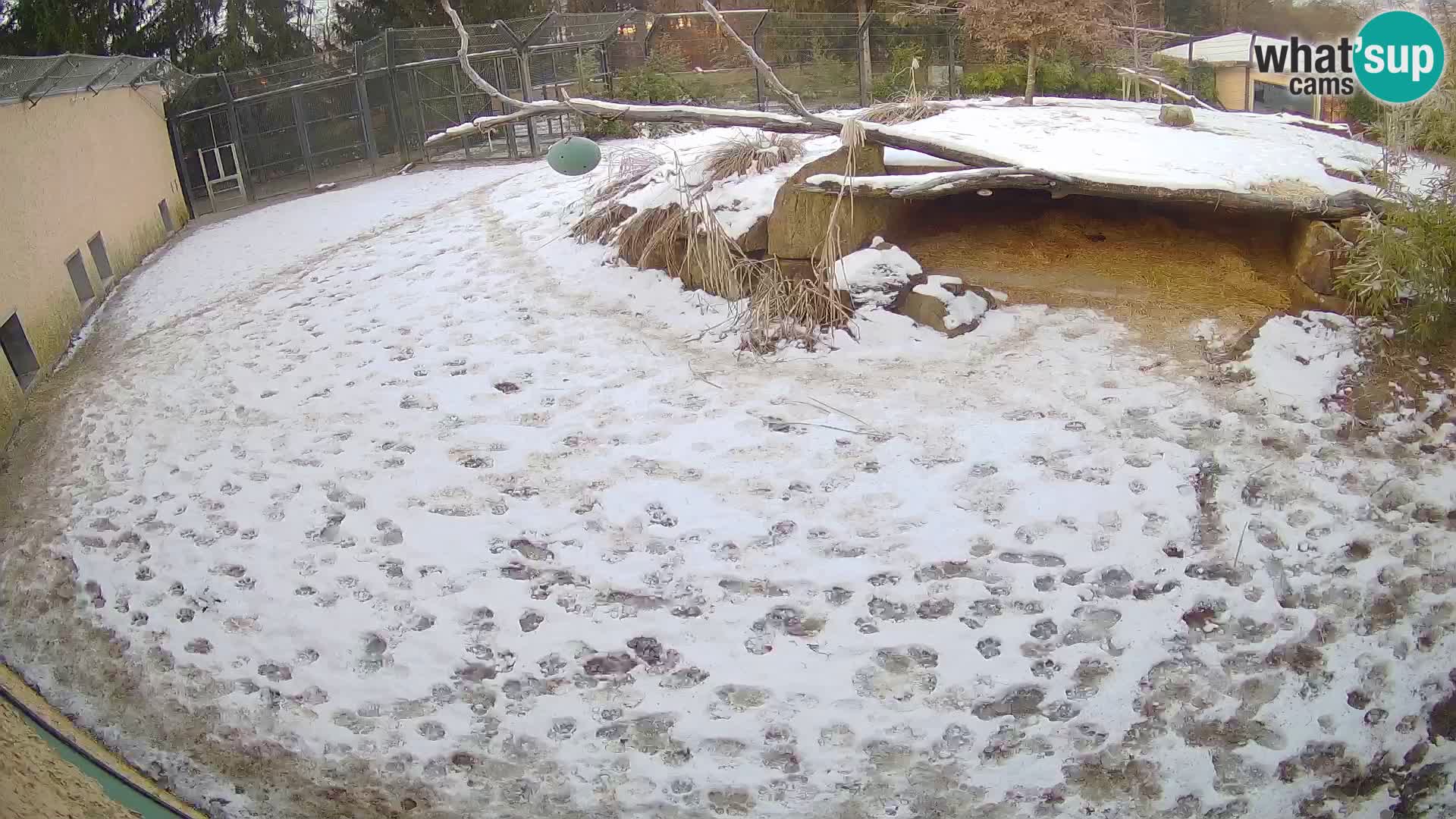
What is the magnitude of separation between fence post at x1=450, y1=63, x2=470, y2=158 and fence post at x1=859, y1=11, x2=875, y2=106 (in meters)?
5.96

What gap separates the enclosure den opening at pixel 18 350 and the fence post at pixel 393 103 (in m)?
7.29

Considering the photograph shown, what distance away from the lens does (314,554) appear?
417cm

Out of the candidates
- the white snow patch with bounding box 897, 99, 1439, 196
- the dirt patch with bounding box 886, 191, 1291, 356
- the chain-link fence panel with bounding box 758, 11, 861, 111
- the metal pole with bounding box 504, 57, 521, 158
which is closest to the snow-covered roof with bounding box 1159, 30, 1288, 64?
Answer: the chain-link fence panel with bounding box 758, 11, 861, 111

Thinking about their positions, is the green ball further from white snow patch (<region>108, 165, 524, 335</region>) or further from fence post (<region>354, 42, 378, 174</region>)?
fence post (<region>354, 42, 378, 174</region>)

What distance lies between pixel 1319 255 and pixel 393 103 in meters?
11.1

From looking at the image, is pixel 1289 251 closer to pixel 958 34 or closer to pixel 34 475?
pixel 34 475

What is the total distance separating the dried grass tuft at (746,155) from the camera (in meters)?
6.43

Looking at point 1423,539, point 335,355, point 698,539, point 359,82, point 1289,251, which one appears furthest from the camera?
point 359,82

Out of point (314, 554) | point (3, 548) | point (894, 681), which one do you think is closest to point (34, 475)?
point (3, 548)

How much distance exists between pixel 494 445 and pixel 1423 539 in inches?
156

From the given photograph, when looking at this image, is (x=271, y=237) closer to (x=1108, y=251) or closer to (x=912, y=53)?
(x=1108, y=251)
